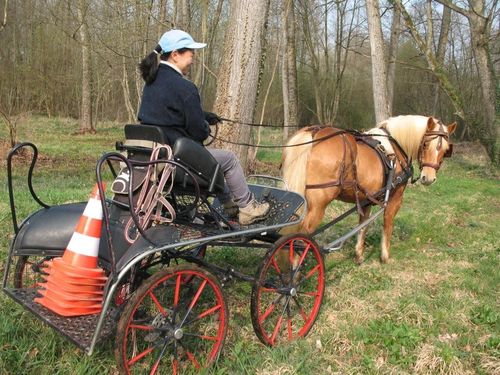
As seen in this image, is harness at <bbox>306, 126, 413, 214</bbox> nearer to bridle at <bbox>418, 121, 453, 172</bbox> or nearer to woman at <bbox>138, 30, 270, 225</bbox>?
bridle at <bbox>418, 121, 453, 172</bbox>

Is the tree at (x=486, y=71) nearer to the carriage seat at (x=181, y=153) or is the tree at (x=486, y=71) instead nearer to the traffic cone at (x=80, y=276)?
the carriage seat at (x=181, y=153)

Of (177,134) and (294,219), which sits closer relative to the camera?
(177,134)

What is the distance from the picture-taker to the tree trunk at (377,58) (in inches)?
456

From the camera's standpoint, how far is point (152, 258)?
11.2ft

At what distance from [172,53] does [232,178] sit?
3.32 feet

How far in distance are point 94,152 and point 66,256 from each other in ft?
41.1

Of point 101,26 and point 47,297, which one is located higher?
point 101,26

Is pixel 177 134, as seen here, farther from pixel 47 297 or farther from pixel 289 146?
pixel 289 146

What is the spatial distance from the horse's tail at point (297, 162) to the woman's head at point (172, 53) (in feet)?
5.76

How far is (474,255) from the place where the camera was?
247 inches

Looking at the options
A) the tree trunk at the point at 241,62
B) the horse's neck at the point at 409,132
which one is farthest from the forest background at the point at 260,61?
the horse's neck at the point at 409,132

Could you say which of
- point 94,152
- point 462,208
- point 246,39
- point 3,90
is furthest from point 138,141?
point 3,90

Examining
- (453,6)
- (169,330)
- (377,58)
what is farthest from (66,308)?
(453,6)

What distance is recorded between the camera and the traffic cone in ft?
9.12
